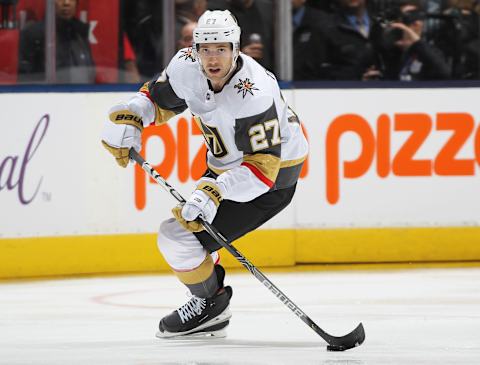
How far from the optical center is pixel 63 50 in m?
6.19

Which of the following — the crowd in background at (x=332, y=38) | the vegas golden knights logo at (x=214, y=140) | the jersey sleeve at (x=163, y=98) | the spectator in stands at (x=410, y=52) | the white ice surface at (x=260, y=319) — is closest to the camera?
the white ice surface at (x=260, y=319)

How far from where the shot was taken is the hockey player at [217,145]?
4.08m

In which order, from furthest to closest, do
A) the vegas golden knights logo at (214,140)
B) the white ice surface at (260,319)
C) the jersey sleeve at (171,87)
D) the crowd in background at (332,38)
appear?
the crowd in background at (332,38) → the jersey sleeve at (171,87) → the vegas golden knights logo at (214,140) → the white ice surface at (260,319)

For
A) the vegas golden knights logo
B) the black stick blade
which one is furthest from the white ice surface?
the vegas golden knights logo

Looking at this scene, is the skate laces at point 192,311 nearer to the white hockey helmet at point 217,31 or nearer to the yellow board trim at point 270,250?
the white hockey helmet at point 217,31

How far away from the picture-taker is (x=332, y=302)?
5402 mm

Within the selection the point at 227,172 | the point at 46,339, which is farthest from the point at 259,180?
the point at 46,339

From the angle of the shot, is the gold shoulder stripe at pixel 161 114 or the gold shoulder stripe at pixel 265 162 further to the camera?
the gold shoulder stripe at pixel 161 114

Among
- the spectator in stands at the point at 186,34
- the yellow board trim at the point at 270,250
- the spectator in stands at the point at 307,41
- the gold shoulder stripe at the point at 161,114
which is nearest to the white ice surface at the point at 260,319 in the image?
the yellow board trim at the point at 270,250

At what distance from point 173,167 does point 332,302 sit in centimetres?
124

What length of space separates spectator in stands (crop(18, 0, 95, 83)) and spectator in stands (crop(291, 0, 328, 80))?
1.02m

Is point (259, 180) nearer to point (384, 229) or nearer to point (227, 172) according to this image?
point (227, 172)

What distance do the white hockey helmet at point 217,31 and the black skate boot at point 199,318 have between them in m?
0.86

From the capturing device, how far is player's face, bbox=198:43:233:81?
409 centimetres
